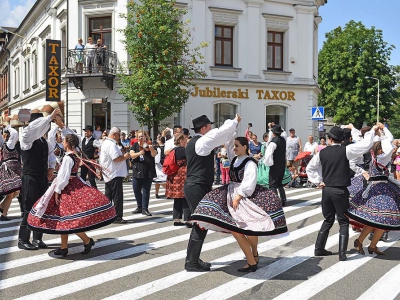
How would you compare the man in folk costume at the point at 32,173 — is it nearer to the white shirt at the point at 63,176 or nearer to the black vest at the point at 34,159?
the black vest at the point at 34,159

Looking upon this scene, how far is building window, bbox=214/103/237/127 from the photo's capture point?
2516 centimetres

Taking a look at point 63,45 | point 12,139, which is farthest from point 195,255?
point 63,45

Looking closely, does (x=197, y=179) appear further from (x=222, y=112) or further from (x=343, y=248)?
(x=222, y=112)

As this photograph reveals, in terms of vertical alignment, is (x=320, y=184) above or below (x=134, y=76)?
below

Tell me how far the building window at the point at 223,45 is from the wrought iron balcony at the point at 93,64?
17.5 feet

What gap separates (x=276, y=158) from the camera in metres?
11.4

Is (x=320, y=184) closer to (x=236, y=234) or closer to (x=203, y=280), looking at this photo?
(x=236, y=234)

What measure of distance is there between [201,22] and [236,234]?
1966 centimetres

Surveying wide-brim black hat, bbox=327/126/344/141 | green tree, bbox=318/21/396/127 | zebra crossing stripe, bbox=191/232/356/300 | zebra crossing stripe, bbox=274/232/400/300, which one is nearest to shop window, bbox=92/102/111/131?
zebra crossing stripe, bbox=191/232/356/300

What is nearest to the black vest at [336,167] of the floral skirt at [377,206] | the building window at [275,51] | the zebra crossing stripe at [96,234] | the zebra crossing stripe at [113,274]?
the floral skirt at [377,206]

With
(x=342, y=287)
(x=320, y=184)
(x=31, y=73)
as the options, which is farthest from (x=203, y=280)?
(x=31, y=73)

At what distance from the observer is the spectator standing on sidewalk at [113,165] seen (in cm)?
906

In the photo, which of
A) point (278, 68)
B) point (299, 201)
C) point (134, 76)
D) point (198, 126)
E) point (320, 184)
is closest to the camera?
point (198, 126)

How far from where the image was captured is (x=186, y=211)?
938cm
